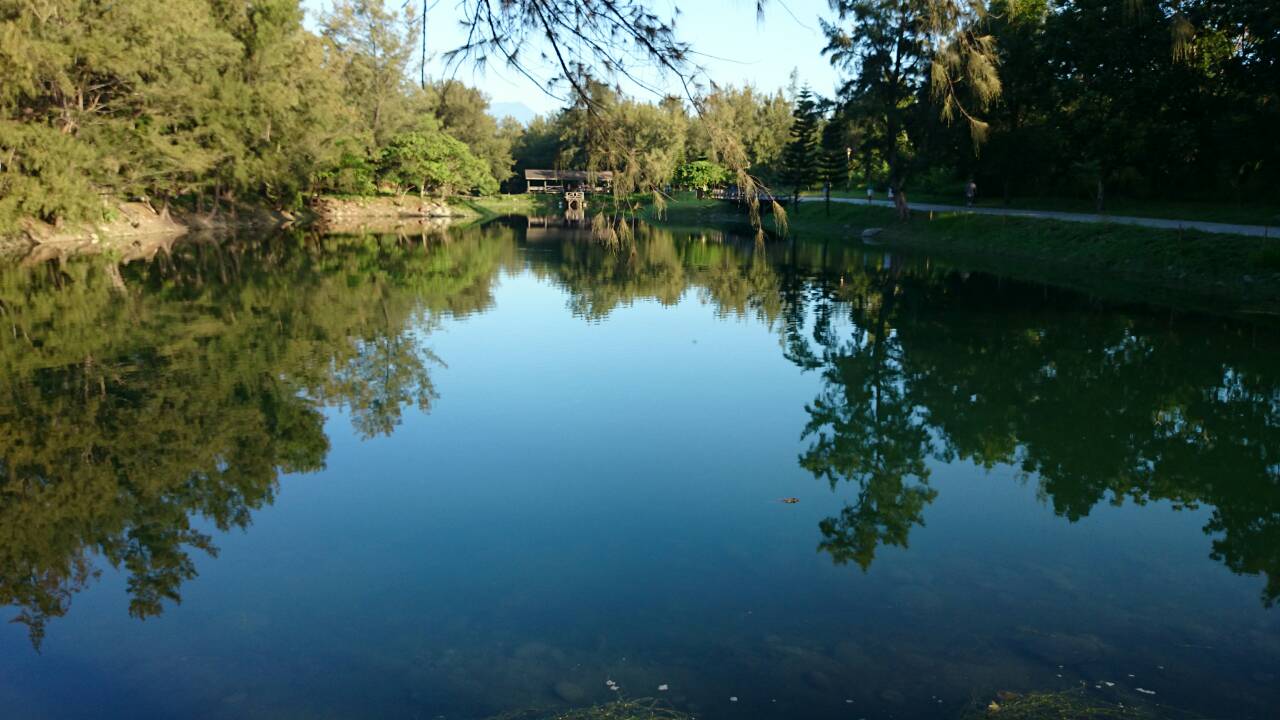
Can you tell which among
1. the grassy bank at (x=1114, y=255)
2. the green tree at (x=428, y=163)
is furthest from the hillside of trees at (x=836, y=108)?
the green tree at (x=428, y=163)

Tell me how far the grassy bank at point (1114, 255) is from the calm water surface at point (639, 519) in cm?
387

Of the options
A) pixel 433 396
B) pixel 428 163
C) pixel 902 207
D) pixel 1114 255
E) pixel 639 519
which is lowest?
pixel 639 519

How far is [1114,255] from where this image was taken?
89.4 ft

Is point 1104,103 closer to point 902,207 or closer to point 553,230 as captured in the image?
point 902,207

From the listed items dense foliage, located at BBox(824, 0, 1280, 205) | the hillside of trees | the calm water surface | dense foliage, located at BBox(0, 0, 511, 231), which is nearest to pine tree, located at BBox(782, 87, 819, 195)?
the hillside of trees

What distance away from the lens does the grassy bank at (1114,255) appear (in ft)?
70.8

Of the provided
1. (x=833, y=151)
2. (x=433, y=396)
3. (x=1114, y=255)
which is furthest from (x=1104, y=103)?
(x=433, y=396)

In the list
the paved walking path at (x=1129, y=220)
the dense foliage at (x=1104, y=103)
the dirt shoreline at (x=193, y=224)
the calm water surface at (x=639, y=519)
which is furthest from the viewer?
the dirt shoreline at (x=193, y=224)

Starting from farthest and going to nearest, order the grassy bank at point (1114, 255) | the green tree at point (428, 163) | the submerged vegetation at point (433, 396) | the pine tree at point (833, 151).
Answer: the green tree at point (428, 163) < the pine tree at point (833, 151) < the grassy bank at point (1114, 255) < the submerged vegetation at point (433, 396)

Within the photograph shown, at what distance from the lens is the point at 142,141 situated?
42.1 meters

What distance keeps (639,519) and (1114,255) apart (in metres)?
24.6

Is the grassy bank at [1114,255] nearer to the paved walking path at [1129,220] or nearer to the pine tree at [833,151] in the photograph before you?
the paved walking path at [1129,220]

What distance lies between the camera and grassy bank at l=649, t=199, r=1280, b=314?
850 inches

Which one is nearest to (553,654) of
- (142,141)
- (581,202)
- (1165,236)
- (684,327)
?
(581,202)
